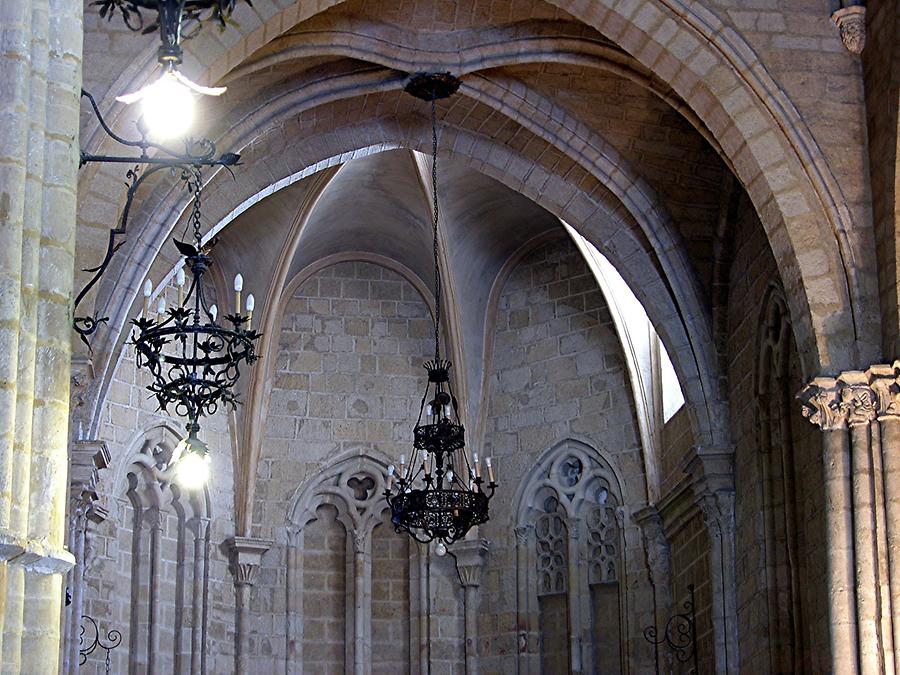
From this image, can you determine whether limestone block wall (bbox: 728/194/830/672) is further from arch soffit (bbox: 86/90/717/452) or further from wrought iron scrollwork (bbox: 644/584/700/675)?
wrought iron scrollwork (bbox: 644/584/700/675)

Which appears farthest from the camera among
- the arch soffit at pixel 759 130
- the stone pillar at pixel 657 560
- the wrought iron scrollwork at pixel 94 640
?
the stone pillar at pixel 657 560

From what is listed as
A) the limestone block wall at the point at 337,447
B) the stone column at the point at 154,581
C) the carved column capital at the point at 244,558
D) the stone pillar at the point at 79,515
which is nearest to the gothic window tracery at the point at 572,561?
the limestone block wall at the point at 337,447

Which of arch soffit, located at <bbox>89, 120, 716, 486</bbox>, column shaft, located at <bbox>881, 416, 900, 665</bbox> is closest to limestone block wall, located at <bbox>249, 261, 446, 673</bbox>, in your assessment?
arch soffit, located at <bbox>89, 120, 716, 486</bbox>

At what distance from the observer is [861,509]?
964 centimetres

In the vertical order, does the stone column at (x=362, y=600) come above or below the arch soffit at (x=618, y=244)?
below

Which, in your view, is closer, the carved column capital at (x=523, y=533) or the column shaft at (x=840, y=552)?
the column shaft at (x=840, y=552)

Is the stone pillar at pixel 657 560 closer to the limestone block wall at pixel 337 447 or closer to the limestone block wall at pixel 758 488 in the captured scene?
the limestone block wall at pixel 758 488

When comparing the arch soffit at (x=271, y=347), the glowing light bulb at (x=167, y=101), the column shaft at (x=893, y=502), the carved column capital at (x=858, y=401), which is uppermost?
the arch soffit at (x=271, y=347)

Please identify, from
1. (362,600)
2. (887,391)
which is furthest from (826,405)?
(362,600)

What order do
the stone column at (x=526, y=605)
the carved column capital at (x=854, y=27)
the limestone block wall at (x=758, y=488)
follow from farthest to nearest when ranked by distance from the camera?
the stone column at (x=526, y=605)
the limestone block wall at (x=758, y=488)
the carved column capital at (x=854, y=27)

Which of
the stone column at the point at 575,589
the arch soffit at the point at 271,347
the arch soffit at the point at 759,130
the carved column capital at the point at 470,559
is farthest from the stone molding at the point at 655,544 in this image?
the arch soffit at the point at 759,130

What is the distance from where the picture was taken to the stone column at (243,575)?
15438 millimetres

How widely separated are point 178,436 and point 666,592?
4.38 m

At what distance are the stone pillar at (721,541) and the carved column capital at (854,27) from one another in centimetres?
358
